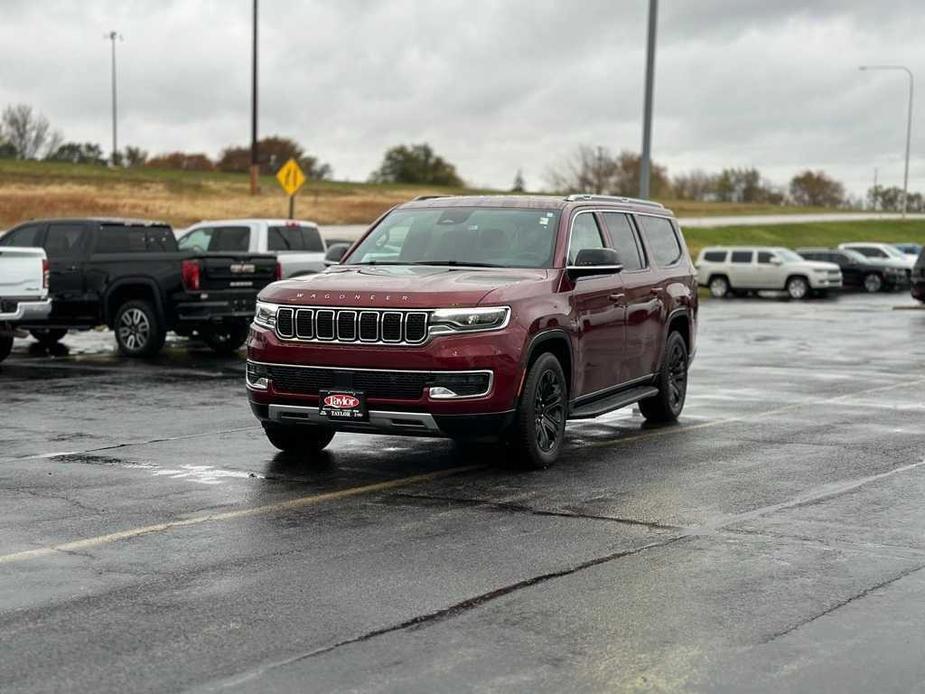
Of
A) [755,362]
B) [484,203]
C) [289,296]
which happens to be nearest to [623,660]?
[289,296]

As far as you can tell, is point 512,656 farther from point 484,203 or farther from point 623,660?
point 484,203

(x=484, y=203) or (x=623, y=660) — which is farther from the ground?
(x=484, y=203)

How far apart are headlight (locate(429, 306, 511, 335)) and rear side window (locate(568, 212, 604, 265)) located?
1358mm

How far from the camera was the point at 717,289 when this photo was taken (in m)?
44.6

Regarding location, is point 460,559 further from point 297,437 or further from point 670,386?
point 670,386

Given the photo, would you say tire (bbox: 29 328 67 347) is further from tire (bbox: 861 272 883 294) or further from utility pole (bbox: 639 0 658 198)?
tire (bbox: 861 272 883 294)

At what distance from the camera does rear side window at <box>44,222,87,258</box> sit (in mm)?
20375

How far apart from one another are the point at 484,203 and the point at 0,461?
4136mm

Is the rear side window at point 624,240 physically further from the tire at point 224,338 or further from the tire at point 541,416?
the tire at point 224,338

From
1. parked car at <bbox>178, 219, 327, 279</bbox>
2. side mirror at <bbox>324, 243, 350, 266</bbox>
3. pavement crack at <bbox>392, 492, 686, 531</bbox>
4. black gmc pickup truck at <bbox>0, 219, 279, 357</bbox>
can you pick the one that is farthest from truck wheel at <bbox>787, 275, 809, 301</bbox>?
pavement crack at <bbox>392, 492, 686, 531</bbox>

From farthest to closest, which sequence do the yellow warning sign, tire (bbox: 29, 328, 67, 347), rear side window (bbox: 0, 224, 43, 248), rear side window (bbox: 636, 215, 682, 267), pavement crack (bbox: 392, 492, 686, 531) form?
the yellow warning sign → tire (bbox: 29, 328, 67, 347) → rear side window (bbox: 0, 224, 43, 248) → rear side window (bbox: 636, 215, 682, 267) → pavement crack (bbox: 392, 492, 686, 531)

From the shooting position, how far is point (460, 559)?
706cm

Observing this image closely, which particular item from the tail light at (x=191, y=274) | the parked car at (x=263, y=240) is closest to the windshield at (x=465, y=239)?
the tail light at (x=191, y=274)

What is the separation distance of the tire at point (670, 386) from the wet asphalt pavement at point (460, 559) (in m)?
0.31
